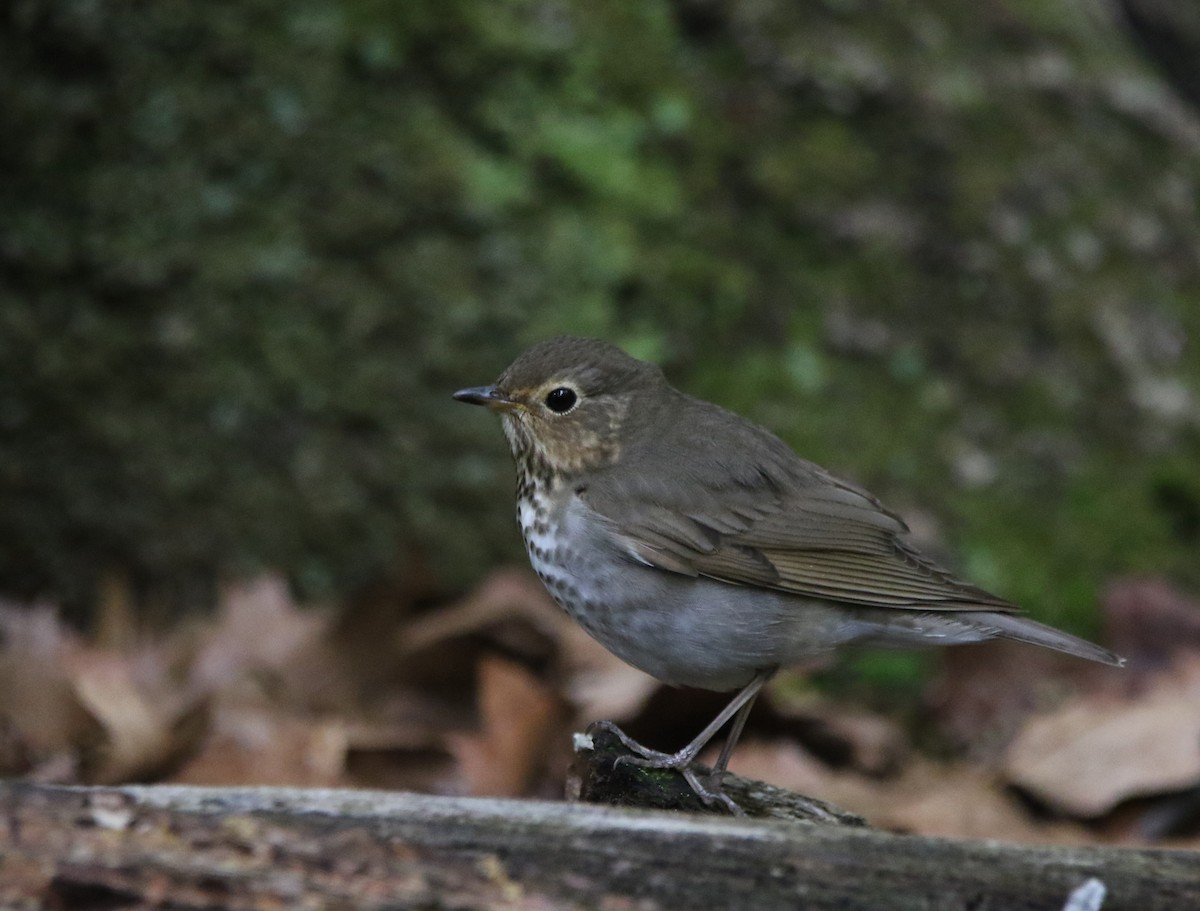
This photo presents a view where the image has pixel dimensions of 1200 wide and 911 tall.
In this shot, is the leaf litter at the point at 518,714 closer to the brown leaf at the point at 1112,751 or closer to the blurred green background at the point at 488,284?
the brown leaf at the point at 1112,751

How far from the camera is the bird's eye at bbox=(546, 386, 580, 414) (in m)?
3.59

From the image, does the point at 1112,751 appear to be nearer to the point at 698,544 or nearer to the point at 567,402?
the point at 698,544

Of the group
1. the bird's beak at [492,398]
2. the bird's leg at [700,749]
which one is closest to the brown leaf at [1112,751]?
the bird's leg at [700,749]

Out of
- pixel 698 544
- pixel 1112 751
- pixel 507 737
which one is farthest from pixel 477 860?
pixel 1112 751

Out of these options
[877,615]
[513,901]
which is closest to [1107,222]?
[877,615]

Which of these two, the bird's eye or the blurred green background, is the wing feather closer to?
the bird's eye

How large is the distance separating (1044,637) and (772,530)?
670mm

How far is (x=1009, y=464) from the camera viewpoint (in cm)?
508

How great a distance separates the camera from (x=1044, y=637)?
328 centimetres

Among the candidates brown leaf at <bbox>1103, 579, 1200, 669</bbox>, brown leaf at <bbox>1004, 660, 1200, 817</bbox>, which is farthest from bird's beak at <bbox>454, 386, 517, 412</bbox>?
brown leaf at <bbox>1103, 579, 1200, 669</bbox>

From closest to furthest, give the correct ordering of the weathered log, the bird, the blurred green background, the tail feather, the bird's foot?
1. the weathered log
2. the bird's foot
3. the tail feather
4. the bird
5. the blurred green background

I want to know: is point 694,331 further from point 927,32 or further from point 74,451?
point 74,451

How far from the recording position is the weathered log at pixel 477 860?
6.51 ft

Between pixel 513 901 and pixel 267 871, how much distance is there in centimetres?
34
